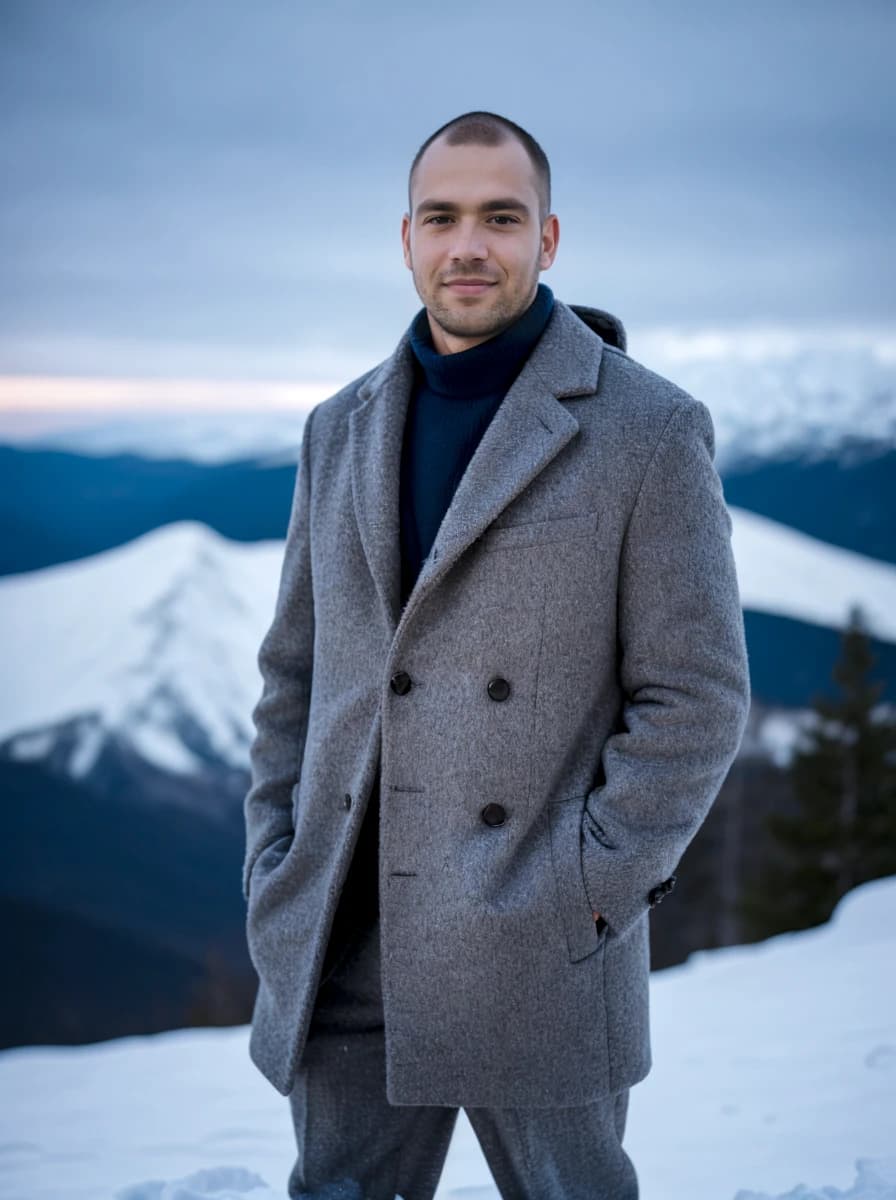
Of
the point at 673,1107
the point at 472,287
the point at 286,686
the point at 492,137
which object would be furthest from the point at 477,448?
the point at 673,1107

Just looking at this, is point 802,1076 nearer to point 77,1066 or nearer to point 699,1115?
point 699,1115

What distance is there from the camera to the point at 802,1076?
3465 millimetres

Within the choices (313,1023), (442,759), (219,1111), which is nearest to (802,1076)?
(219,1111)

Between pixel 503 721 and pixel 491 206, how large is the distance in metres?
0.80

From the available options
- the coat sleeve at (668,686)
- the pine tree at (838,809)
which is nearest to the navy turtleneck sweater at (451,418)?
the coat sleeve at (668,686)

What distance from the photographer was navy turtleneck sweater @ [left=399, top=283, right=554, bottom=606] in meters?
1.79

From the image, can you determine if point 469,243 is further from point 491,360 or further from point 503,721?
point 503,721

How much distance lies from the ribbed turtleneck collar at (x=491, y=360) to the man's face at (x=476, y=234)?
0.02m

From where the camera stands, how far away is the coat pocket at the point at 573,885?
1620 millimetres

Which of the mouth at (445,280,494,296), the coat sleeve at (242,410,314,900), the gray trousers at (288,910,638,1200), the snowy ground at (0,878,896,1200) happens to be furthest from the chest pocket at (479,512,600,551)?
the snowy ground at (0,878,896,1200)

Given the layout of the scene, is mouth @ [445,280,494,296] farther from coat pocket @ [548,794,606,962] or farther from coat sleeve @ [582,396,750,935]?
coat pocket @ [548,794,606,962]

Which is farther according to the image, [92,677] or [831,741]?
[92,677]

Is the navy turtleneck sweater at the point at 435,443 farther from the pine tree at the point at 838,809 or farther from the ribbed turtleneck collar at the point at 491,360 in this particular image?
the pine tree at the point at 838,809

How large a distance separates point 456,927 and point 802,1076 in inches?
91.7
